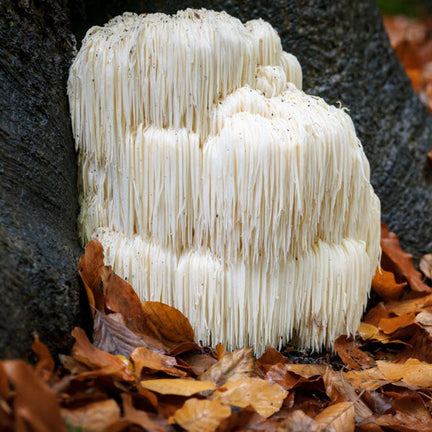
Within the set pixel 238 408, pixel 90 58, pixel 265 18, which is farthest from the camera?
pixel 265 18

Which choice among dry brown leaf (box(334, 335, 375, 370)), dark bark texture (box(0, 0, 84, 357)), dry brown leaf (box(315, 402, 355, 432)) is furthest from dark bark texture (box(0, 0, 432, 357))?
dry brown leaf (box(334, 335, 375, 370))

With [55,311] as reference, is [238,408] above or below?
below

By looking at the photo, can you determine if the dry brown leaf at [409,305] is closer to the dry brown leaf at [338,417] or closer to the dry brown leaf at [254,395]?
the dry brown leaf at [338,417]

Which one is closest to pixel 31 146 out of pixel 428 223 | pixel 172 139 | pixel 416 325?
pixel 172 139

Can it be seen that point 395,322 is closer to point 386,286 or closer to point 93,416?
point 386,286

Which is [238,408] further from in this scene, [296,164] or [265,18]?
[265,18]

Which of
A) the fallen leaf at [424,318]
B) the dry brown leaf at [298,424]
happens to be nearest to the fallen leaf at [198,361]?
the dry brown leaf at [298,424]

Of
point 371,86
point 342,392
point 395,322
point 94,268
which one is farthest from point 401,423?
point 371,86
